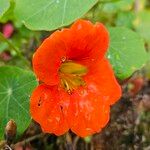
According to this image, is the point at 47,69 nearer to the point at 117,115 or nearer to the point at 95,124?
the point at 95,124

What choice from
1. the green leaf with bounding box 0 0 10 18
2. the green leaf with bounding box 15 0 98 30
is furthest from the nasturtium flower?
the green leaf with bounding box 0 0 10 18

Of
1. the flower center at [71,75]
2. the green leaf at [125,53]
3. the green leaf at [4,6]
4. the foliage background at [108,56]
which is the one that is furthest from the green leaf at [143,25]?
the green leaf at [4,6]

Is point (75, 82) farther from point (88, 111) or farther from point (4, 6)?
point (4, 6)

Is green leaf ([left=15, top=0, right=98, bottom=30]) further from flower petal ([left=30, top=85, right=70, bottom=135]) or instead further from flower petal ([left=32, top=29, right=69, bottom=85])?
flower petal ([left=30, top=85, right=70, bottom=135])

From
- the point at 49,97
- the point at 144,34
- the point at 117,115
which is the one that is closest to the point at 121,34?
the point at 117,115

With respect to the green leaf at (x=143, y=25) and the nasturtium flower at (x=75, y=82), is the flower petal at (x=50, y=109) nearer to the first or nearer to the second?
the nasturtium flower at (x=75, y=82)

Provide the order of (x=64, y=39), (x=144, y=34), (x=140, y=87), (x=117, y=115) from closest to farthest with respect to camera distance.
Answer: (x=64, y=39), (x=117, y=115), (x=140, y=87), (x=144, y=34)

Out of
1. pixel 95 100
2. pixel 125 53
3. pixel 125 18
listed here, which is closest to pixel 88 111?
pixel 95 100
